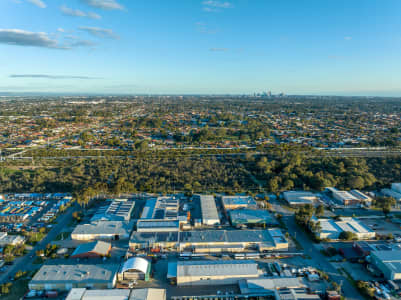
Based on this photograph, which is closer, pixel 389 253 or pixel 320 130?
pixel 389 253

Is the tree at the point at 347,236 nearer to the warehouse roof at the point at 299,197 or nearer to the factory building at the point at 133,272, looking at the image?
the warehouse roof at the point at 299,197

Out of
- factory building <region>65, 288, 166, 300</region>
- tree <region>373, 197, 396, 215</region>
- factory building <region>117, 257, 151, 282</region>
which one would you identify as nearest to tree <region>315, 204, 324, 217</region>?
tree <region>373, 197, 396, 215</region>

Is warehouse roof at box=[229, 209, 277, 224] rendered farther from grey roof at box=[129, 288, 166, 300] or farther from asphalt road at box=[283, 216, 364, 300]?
grey roof at box=[129, 288, 166, 300]

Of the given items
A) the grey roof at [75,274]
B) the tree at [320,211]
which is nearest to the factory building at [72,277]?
the grey roof at [75,274]

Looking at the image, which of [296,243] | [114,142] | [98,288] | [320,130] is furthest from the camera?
[320,130]

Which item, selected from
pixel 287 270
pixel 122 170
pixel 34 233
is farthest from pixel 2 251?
pixel 287 270

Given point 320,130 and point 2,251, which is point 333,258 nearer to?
point 2,251

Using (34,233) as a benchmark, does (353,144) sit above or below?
above
